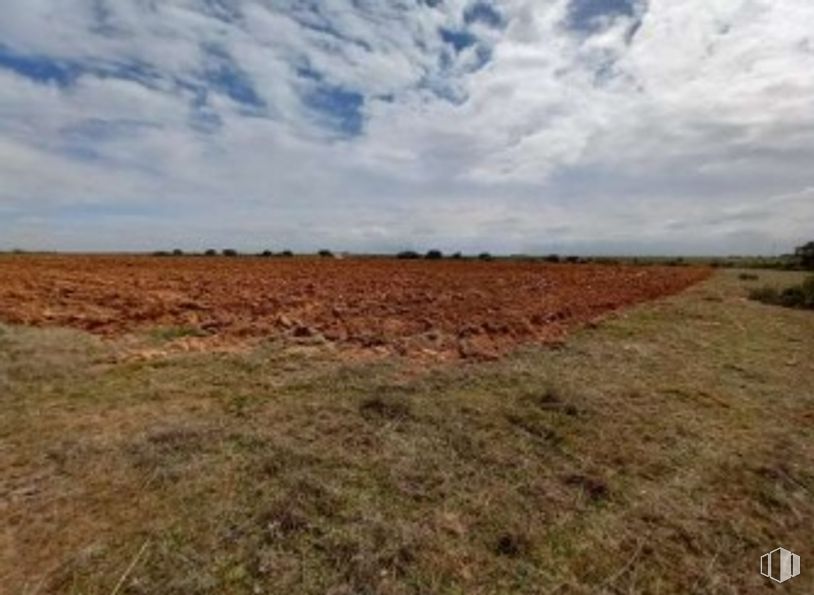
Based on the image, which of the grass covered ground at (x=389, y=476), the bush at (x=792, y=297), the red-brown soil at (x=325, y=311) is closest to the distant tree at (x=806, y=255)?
the bush at (x=792, y=297)

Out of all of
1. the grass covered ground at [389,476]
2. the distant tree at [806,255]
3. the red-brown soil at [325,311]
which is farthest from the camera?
the distant tree at [806,255]

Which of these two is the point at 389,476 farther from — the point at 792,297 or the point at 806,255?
the point at 806,255

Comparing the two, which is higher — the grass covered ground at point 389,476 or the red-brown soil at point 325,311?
the red-brown soil at point 325,311

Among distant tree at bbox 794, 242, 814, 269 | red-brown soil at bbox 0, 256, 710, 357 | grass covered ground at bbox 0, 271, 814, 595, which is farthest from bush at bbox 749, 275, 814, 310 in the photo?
distant tree at bbox 794, 242, 814, 269

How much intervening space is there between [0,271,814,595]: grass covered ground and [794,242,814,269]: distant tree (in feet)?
141

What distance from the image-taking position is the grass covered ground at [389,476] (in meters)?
3.72

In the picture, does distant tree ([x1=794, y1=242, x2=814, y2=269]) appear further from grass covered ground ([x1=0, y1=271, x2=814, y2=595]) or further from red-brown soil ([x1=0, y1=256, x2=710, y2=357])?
grass covered ground ([x1=0, y1=271, x2=814, y2=595])

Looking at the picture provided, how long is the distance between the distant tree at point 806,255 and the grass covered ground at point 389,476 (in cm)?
4289

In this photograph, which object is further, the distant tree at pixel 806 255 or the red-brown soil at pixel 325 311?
the distant tree at pixel 806 255

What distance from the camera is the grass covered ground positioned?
3.72 metres

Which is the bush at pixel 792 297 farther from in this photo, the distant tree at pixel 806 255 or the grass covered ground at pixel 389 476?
the distant tree at pixel 806 255

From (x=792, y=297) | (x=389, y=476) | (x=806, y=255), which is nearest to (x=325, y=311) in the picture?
(x=389, y=476)

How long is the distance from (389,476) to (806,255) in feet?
166

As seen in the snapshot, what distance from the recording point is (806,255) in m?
46.8
